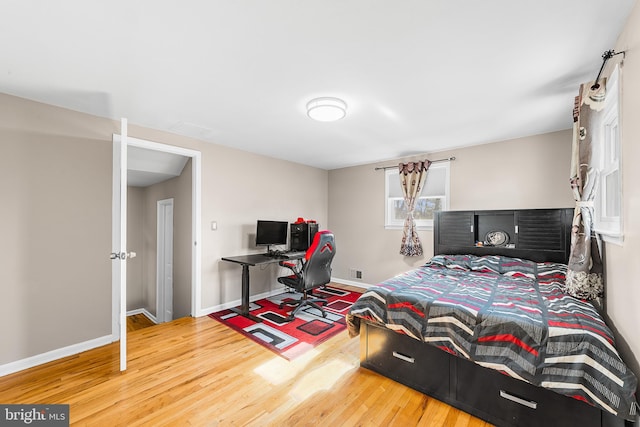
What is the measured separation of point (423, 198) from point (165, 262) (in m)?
4.50

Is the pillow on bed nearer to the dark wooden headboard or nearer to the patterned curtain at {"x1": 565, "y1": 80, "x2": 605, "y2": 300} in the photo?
the dark wooden headboard

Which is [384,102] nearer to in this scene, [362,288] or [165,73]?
[165,73]

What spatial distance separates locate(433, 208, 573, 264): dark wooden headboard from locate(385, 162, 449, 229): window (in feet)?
1.09

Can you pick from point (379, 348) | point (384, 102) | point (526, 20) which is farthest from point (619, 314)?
point (384, 102)

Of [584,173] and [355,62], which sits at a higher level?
[355,62]

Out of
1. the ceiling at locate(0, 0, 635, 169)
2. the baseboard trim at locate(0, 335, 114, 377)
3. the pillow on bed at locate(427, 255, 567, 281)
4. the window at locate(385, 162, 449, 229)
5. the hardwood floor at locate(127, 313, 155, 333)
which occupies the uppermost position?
the ceiling at locate(0, 0, 635, 169)

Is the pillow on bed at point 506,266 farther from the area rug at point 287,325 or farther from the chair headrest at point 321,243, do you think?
the area rug at point 287,325

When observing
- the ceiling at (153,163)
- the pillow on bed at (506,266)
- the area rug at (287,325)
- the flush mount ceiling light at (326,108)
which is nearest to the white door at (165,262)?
the ceiling at (153,163)

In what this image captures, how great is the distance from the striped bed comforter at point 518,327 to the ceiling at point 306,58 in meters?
1.72

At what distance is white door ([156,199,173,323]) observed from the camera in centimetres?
441

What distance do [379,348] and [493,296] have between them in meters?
1.03

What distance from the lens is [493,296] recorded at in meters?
2.16

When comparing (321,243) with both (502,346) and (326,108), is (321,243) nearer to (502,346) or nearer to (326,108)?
(326,108)

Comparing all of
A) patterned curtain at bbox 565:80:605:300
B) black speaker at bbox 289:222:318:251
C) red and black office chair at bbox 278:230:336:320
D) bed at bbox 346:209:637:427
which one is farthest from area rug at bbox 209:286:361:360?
patterned curtain at bbox 565:80:605:300
